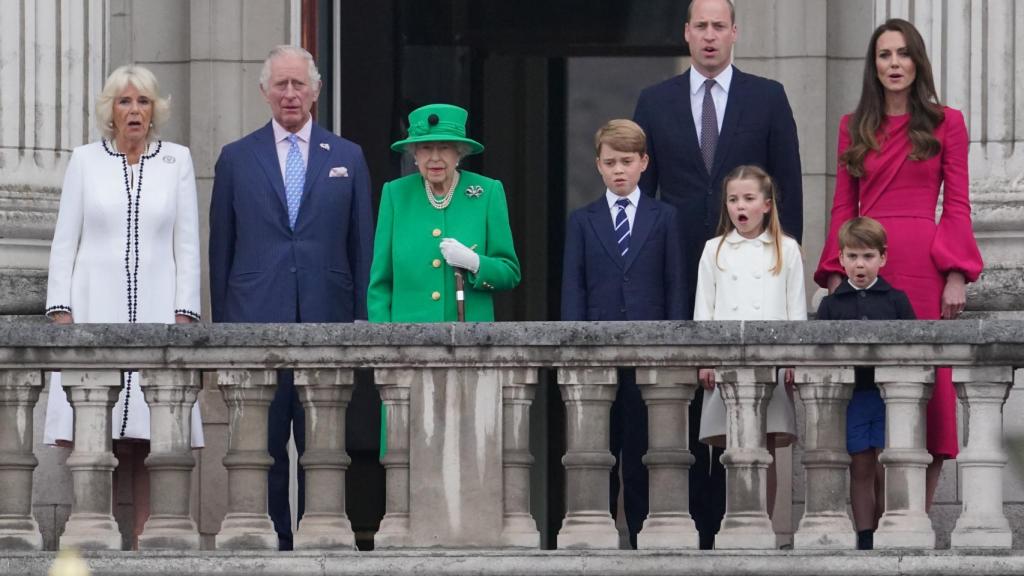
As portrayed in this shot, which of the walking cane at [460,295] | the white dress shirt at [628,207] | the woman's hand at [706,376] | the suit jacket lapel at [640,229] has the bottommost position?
the woman's hand at [706,376]

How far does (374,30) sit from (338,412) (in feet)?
13.2

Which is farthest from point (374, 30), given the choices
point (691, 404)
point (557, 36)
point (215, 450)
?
point (691, 404)

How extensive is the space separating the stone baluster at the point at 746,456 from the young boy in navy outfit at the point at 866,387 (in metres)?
0.37

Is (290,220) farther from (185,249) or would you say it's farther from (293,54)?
(293,54)

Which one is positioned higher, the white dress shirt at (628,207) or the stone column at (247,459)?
the white dress shirt at (628,207)

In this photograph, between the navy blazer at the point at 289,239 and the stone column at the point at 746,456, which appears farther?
the navy blazer at the point at 289,239

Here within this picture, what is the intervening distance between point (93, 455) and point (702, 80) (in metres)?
2.74

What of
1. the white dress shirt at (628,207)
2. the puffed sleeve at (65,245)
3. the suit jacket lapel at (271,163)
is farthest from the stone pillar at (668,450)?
the puffed sleeve at (65,245)

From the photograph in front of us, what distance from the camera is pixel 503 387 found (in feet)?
29.8

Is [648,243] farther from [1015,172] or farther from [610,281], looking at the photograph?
[1015,172]

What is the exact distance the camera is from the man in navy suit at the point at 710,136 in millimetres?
9773

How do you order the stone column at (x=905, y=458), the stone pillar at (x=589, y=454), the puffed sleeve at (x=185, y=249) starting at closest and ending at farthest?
the stone column at (x=905, y=458), the stone pillar at (x=589, y=454), the puffed sleeve at (x=185, y=249)

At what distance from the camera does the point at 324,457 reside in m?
9.02

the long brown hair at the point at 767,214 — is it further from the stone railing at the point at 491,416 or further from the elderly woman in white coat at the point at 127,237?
the elderly woman in white coat at the point at 127,237
